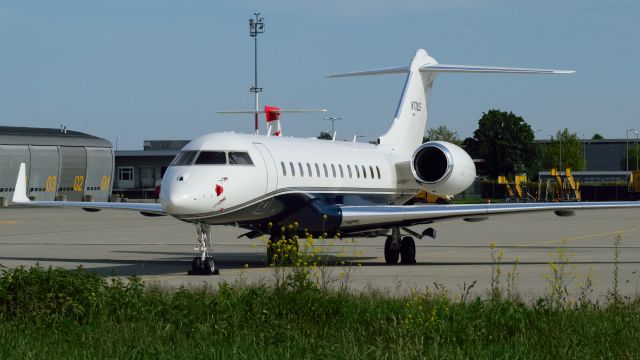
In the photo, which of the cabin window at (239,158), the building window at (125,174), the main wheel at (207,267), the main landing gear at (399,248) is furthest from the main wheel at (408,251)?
the building window at (125,174)

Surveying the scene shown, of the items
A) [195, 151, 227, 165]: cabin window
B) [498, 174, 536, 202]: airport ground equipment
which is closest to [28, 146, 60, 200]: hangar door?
[498, 174, 536, 202]: airport ground equipment

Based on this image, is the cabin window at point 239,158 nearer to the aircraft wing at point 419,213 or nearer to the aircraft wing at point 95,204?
the aircraft wing at point 419,213

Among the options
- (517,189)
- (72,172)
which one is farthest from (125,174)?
(517,189)

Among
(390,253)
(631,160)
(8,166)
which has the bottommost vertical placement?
(390,253)

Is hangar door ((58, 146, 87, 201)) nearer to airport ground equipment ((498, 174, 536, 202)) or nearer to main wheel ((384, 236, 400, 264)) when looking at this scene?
airport ground equipment ((498, 174, 536, 202))

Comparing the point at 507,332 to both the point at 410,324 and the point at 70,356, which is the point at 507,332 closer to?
the point at 410,324

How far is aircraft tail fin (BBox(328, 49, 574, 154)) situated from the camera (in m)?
26.7

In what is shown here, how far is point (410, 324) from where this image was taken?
10.2 m

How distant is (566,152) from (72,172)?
94.5 meters

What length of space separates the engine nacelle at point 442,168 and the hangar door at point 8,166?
51632mm

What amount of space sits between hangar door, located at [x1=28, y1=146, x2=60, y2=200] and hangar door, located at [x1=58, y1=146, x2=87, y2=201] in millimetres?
631

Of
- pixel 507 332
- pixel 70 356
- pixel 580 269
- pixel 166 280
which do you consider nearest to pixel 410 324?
pixel 507 332

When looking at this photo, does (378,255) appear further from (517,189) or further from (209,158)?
(517,189)

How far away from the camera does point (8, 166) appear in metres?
71.8
